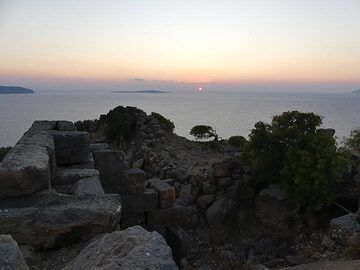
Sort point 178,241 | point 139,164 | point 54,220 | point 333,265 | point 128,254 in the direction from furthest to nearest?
point 139,164 < point 178,241 < point 333,265 < point 54,220 < point 128,254

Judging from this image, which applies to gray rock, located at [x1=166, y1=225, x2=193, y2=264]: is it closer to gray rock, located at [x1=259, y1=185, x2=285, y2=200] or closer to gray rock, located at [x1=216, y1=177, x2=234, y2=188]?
gray rock, located at [x1=216, y1=177, x2=234, y2=188]

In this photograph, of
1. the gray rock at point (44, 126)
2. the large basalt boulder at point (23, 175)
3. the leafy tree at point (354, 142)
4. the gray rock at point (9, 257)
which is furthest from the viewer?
the leafy tree at point (354, 142)

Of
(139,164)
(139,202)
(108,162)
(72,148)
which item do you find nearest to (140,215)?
(139,202)

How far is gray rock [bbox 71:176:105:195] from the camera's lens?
475 cm

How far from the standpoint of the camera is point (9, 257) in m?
2.48

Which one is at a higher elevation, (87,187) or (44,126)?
(44,126)

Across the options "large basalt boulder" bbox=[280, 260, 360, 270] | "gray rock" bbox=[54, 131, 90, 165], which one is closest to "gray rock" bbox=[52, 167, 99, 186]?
"gray rock" bbox=[54, 131, 90, 165]

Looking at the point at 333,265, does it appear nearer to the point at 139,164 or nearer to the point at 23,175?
the point at 23,175

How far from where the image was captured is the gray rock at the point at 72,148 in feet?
20.0

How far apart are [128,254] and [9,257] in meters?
0.80

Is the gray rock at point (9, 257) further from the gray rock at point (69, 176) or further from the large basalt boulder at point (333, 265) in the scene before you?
the large basalt boulder at point (333, 265)

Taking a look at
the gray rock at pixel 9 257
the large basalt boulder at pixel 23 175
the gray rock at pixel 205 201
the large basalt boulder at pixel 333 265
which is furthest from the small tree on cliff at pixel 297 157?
the gray rock at pixel 9 257

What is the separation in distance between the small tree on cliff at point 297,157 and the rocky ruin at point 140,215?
2.12ft

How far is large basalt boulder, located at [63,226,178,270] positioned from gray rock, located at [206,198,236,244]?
9016 millimetres
